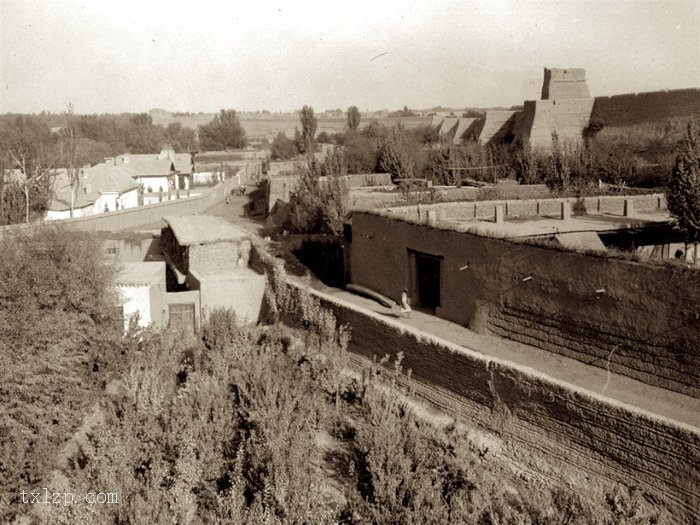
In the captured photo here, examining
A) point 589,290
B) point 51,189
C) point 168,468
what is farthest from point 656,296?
point 51,189

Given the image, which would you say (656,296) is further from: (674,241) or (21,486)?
(21,486)

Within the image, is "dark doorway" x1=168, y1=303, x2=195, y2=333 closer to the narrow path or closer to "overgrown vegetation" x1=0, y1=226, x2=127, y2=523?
"overgrown vegetation" x1=0, y1=226, x2=127, y2=523

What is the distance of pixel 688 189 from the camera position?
620 inches

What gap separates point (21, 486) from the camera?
10.3 meters

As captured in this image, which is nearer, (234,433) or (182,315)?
(234,433)

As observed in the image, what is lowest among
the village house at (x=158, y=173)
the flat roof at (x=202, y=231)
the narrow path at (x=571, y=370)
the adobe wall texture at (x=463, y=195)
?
the narrow path at (x=571, y=370)

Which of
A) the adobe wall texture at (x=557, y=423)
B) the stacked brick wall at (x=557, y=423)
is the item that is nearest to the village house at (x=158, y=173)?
the adobe wall texture at (x=557, y=423)

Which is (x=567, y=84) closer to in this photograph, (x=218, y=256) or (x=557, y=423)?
(x=218, y=256)

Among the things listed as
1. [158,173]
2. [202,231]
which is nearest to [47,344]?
[202,231]

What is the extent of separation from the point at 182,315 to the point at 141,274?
1.56 m

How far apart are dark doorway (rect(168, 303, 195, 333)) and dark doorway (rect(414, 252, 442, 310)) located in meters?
5.50

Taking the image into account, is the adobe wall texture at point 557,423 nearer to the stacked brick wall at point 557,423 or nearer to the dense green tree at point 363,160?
the stacked brick wall at point 557,423

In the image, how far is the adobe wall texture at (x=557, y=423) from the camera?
7.71 metres

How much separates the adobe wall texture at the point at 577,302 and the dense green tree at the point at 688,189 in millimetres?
5425
